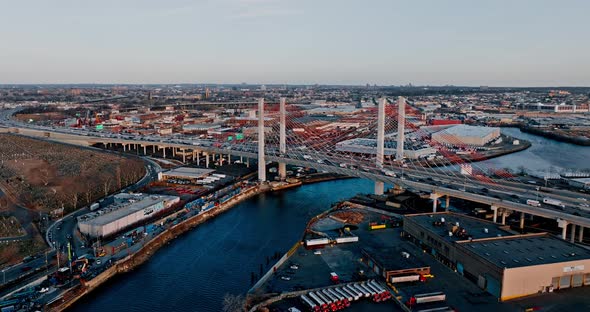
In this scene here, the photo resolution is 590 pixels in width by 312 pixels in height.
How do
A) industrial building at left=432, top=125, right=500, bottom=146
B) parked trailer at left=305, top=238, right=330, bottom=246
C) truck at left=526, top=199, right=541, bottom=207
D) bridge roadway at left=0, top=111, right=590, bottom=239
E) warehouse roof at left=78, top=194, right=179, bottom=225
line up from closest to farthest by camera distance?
parked trailer at left=305, top=238, right=330, bottom=246 < bridge roadway at left=0, top=111, right=590, bottom=239 < truck at left=526, top=199, right=541, bottom=207 < warehouse roof at left=78, top=194, right=179, bottom=225 < industrial building at left=432, top=125, right=500, bottom=146

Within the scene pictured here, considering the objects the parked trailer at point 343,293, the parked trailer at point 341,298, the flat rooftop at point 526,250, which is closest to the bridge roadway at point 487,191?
the flat rooftop at point 526,250

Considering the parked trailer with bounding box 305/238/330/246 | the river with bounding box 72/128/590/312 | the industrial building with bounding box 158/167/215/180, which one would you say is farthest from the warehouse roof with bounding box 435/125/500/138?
the parked trailer with bounding box 305/238/330/246

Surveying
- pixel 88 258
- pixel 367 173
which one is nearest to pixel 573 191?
pixel 367 173

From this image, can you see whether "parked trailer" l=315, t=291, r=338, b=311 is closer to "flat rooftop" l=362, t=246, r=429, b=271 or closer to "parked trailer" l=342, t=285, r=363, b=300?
"parked trailer" l=342, t=285, r=363, b=300

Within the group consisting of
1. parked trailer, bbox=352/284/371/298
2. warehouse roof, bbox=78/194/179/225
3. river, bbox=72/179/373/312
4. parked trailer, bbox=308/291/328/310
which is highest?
warehouse roof, bbox=78/194/179/225

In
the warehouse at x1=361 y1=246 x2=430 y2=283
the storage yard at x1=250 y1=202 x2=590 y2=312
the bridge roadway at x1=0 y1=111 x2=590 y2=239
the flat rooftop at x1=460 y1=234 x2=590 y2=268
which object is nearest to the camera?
the storage yard at x1=250 y1=202 x2=590 y2=312

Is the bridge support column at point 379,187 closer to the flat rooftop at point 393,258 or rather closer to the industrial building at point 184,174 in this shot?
the flat rooftop at point 393,258

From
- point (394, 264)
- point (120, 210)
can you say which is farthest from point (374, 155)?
point (394, 264)
